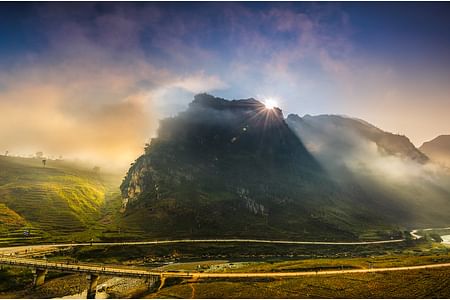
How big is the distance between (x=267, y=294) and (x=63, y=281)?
225ft

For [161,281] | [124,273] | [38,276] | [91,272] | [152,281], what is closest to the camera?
[91,272]

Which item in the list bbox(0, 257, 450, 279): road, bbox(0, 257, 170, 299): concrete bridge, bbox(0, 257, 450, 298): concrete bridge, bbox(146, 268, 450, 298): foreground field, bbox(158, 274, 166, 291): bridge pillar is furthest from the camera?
bbox(0, 257, 450, 279): road

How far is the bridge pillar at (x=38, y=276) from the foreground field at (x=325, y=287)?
4070 cm

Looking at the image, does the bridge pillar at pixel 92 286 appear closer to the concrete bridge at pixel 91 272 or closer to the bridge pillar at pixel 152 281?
the concrete bridge at pixel 91 272

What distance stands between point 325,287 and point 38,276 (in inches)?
3496

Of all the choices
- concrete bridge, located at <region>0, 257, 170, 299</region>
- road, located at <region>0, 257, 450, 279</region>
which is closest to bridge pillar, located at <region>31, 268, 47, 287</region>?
concrete bridge, located at <region>0, 257, 170, 299</region>

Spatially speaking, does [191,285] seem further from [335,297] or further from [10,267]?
Answer: [10,267]

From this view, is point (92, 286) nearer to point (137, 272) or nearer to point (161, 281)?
point (137, 272)

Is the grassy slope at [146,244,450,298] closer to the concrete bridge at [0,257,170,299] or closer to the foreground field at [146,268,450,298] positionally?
the foreground field at [146,268,450,298]

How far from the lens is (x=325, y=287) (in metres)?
98.9

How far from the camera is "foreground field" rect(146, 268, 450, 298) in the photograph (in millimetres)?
91625

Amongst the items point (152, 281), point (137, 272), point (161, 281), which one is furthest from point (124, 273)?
point (161, 281)

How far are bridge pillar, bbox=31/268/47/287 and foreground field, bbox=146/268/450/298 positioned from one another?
40701 mm

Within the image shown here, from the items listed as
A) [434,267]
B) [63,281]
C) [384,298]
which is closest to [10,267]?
[63,281]
